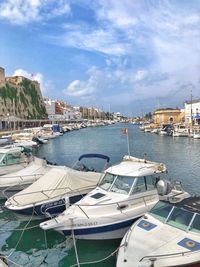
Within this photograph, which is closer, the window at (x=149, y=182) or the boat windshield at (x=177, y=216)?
the boat windshield at (x=177, y=216)

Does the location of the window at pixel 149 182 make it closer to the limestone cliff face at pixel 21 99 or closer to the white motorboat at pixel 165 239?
the white motorboat at pixel 165 239

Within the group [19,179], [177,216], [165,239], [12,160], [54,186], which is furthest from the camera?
[12,160]

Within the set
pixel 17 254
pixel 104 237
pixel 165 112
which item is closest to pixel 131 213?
pixel 104 237

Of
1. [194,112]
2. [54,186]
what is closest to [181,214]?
[54,186]

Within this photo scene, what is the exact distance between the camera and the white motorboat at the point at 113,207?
507 inches

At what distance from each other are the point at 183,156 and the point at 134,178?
31490mm

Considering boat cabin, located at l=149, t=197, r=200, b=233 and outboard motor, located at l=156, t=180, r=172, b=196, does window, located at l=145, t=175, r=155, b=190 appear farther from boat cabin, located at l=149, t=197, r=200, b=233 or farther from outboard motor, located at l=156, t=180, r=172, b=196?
boat cabin, located at l=149, t=197, r=200, b=233

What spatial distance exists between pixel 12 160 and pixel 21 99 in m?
138

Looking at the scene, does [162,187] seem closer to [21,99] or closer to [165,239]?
[165,239]

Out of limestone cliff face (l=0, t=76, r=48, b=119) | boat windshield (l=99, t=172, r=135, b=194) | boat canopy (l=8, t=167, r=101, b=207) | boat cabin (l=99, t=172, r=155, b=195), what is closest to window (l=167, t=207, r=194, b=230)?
boat cabin (l=99, t=172, r=155, b=195)

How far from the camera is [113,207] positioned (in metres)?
13.2

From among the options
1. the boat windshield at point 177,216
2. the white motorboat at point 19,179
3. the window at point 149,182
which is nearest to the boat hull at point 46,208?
the white motorboat at point 19,179

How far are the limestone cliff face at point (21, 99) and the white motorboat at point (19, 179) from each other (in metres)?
119

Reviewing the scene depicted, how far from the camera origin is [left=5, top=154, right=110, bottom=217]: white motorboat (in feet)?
51.9
